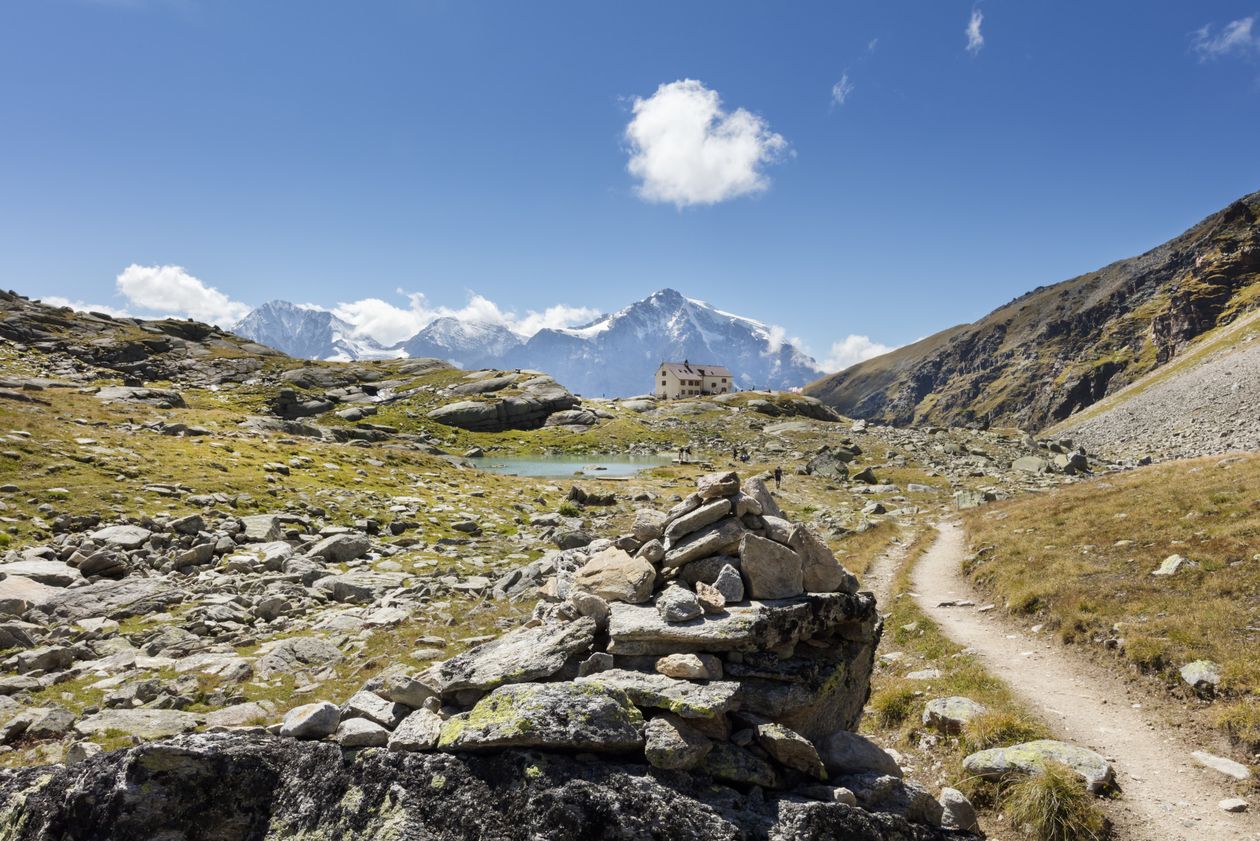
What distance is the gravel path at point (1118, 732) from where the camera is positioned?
35.0 feet

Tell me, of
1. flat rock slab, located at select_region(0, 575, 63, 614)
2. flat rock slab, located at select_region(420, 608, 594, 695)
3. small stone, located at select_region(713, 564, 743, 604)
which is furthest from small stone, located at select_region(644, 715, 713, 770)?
flat rock slab, located at select_region(0, 575, 63, 614)

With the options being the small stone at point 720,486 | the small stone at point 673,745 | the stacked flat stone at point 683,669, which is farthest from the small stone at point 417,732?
the small stone at point 720,486

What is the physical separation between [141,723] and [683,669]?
11.8 m

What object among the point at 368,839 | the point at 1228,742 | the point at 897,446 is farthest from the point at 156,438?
the point at 897,446

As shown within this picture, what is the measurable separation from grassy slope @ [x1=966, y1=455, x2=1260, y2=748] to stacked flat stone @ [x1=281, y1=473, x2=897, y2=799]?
9421 mm

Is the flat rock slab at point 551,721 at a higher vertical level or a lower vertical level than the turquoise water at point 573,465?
lower

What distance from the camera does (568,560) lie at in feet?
57.4

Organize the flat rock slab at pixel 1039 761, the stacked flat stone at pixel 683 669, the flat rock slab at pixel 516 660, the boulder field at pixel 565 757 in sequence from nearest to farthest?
the boulder field at pixel 565 757 < the stacked flat stone at pixel 683 669 < the flat rock slab at pixel 516 660 < the flat rock slab at pixel 1039 761

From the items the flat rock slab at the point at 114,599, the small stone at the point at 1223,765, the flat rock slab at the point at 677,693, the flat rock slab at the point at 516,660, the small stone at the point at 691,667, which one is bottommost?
the small stone at the point at 1223,765

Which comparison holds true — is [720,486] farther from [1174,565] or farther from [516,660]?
[1174,565]

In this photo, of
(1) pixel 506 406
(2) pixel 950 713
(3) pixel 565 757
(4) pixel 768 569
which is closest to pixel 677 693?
(3) pixel 565 757

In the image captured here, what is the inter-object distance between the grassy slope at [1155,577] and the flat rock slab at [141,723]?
2326 centimetres

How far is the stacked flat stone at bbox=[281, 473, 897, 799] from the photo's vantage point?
902 centimetres

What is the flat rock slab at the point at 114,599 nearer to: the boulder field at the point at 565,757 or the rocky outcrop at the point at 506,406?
the boulder field at the point at 565,757
